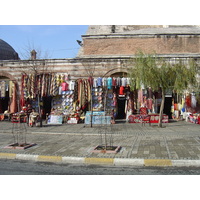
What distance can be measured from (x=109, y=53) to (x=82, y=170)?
55.8 ft

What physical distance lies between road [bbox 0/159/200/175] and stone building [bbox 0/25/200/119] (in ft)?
40.3

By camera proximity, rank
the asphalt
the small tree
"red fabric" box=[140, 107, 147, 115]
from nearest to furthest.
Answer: the asphalt < the small tree < "red fabric" box=[140, 107, 147, 115]

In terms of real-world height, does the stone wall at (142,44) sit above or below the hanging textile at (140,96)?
above

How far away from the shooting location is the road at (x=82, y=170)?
6.24 m

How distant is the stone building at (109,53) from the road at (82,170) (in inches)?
483

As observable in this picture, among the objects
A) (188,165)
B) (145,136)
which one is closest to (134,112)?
(145,136)

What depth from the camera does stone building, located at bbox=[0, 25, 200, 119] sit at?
63.1 ft

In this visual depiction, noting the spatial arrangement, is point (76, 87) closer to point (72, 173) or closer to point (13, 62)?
point (13, 62)

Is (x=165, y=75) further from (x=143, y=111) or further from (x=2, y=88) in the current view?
(x=2, y=88)

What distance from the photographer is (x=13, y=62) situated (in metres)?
20.3

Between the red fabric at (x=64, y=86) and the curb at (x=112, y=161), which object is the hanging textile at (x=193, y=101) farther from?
the curb at (x=112, y=161)

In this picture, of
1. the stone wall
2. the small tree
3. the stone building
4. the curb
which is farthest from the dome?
the curb

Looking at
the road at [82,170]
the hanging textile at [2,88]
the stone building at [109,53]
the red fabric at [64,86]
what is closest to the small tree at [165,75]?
the stone building at [109,53]

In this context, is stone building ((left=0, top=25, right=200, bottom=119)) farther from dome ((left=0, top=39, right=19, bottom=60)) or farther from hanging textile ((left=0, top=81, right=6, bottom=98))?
dome ((left=0, top=39, right=19, bottom=60))
